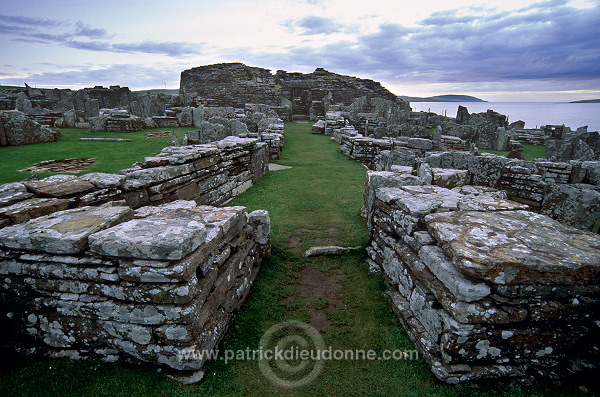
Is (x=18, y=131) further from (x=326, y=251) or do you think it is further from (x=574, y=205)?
(x=574, y=205)

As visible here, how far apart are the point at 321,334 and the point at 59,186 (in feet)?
16.2

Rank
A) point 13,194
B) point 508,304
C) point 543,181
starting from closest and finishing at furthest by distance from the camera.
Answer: point 508,304
point 13,194
point 543,181

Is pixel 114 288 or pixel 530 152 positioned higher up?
pixel 530 152

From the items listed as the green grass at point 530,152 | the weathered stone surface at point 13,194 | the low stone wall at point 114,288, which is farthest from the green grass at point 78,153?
the green grass at point 530,152

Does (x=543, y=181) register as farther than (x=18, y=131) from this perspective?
No

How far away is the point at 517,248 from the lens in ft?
11.8

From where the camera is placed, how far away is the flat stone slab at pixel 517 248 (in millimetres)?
3307

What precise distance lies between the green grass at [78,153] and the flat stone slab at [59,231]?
7584mm

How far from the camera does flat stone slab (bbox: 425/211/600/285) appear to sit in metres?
3.31

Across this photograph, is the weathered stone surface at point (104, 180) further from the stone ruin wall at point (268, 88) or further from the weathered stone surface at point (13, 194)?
the stone ruin wall at point (268, 88)

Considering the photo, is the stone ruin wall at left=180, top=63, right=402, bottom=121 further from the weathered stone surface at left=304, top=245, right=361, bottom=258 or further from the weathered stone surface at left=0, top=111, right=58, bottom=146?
the weathered stone surface at left=304, top=245, right=361, bottom=258

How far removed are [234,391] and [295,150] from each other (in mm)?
15910

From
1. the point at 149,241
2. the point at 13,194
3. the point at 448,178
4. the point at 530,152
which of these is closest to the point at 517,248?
the point at 448,178

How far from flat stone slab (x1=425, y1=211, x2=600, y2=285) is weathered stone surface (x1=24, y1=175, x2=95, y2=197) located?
19.1 feet
